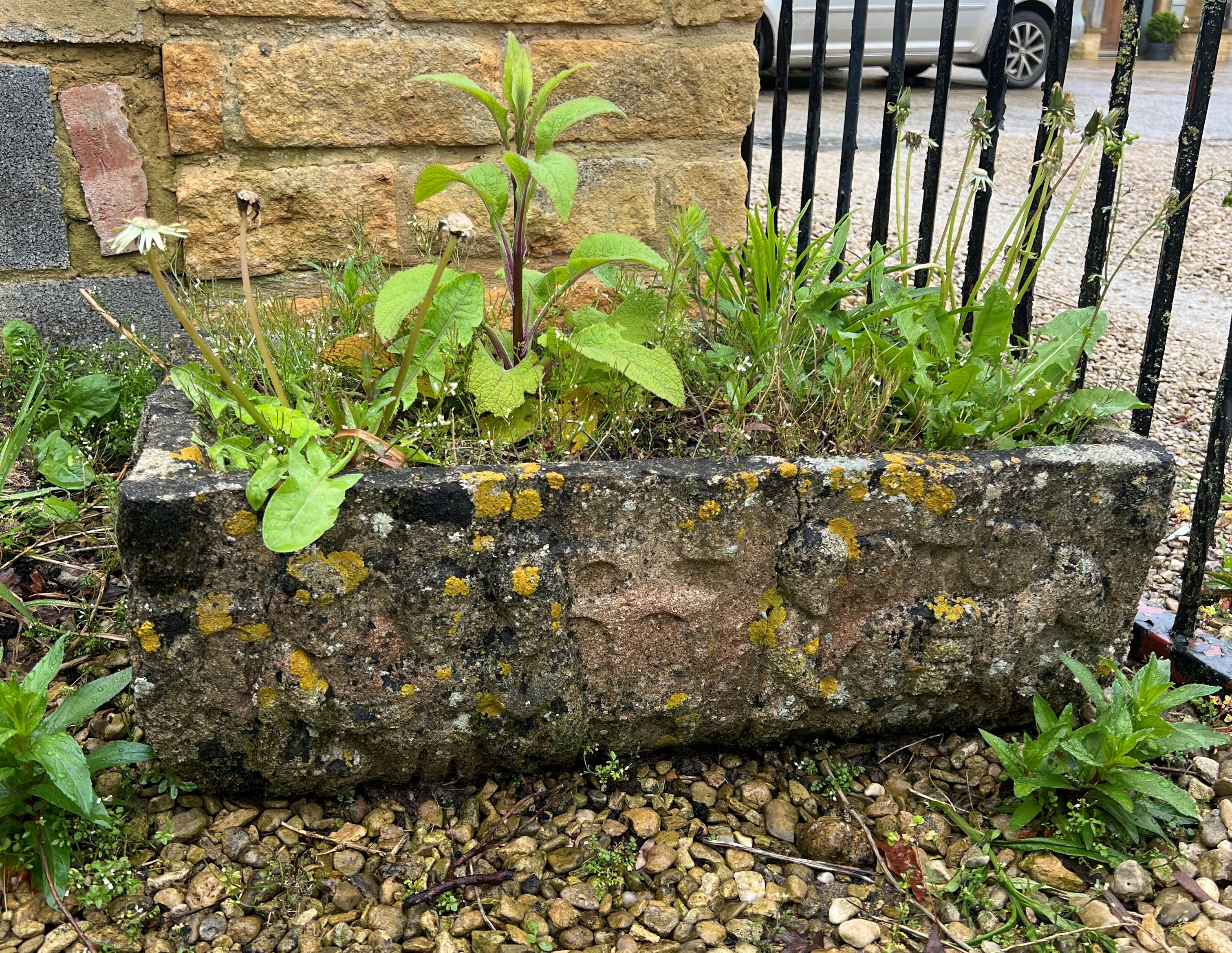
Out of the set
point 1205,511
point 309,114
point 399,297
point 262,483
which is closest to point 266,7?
point 309,114

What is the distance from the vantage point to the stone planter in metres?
1.74

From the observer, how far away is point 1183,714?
7.27ft

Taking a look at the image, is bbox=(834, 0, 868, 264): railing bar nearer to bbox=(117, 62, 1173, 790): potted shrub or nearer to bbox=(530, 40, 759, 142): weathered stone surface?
bbox=(530, 40, 759, 142): weathered stone surface

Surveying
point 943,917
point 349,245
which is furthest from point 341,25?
point 943,917

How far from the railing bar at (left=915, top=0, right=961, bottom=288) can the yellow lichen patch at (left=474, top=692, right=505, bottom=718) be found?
1.38 meters

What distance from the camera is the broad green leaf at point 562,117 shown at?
1.94 metres

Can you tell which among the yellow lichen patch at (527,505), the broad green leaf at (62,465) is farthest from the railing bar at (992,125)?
the broad green leaf at (62,465)

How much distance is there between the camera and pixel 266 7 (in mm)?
2383

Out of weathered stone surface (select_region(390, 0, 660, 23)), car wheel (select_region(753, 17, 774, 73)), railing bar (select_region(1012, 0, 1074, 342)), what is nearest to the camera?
railing bar (select_region(1012, 0, 1074, 342))

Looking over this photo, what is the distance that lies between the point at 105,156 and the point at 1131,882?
108 inches

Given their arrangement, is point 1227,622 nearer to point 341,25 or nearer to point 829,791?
point 829,791

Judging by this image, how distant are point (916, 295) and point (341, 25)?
5.04 ft

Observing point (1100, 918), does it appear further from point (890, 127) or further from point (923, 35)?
point (923, 35)

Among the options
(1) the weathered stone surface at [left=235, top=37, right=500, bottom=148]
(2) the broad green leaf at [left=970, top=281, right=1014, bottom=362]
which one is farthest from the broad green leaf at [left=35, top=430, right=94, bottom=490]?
(2) the broad green leaf at [left=970, top=281, right=1014, bottom=362]
